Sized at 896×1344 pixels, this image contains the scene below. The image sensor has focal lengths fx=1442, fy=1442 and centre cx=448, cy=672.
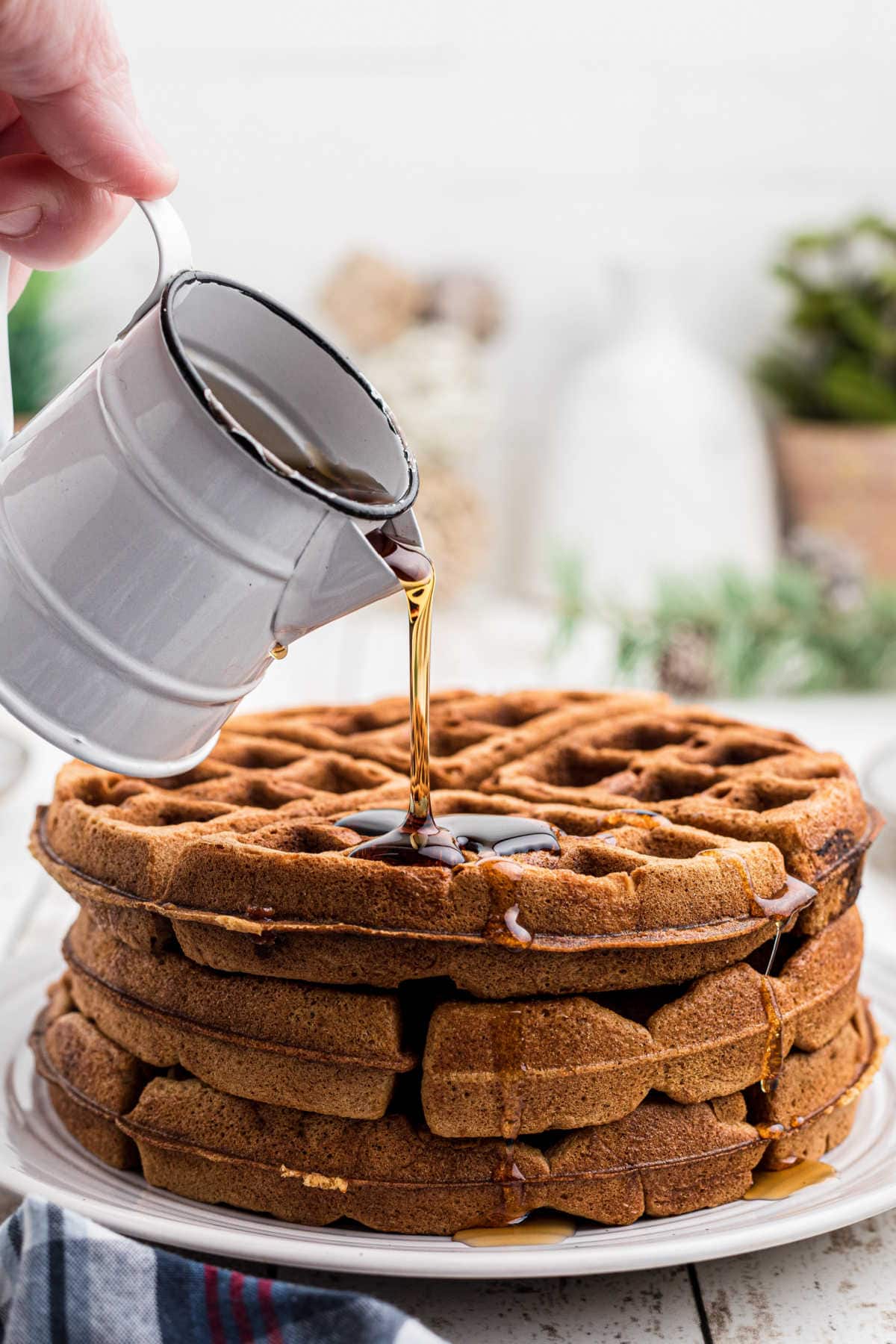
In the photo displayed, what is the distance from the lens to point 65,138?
126 cm

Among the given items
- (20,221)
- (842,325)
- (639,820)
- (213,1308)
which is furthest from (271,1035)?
(842,325)

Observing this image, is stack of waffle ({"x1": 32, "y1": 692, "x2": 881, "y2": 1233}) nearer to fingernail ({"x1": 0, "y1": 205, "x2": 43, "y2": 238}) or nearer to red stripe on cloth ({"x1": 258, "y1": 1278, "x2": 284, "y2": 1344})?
red stripe on cloth ({"x1": 258, "y1": 1278, "x2": 284, "y2": 1344})

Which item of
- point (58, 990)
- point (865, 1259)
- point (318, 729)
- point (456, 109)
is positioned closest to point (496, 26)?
point (456, 109)

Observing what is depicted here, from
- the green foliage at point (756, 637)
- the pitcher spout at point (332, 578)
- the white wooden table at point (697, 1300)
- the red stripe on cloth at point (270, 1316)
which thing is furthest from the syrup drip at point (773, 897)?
the green foliage at point (756, 637)

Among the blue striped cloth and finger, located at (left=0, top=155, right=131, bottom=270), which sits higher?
finger, located at (left=0, top=155, right=131, bottom=270)

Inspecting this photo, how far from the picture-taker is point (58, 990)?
5.25 feet

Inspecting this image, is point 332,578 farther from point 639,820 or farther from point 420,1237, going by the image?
point 420,1237

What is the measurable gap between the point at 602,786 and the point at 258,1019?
47 cm

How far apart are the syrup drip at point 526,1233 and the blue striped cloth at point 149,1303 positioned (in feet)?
0.69

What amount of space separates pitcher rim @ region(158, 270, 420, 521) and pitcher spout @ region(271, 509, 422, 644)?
2cm

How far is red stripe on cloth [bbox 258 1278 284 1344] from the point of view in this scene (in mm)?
1032

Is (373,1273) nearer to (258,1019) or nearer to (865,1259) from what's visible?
(258,1019)

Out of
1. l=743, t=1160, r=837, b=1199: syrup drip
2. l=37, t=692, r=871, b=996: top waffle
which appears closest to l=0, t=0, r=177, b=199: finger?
l=37, t=692, r=871, b=996: top waffle

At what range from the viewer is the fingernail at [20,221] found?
1360 millimetres
